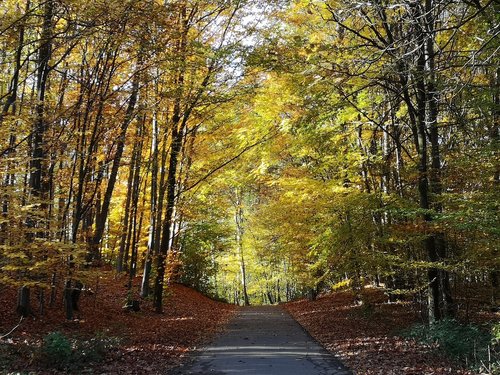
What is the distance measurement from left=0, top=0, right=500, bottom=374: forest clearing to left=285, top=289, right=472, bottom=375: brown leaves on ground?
0.29 feet

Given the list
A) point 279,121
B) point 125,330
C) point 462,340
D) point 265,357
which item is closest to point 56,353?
point 265,357

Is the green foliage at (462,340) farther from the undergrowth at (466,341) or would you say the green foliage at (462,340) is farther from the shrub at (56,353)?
the shrub at (56,353)

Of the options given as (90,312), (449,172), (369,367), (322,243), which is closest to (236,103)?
(322,243)

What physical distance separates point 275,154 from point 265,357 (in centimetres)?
1052

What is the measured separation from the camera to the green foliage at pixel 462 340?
736 centimetres

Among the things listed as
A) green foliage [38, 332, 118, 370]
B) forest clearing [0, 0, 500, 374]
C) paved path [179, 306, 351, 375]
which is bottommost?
paved path [179, 306, 351, 375]

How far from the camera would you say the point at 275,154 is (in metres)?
17.9

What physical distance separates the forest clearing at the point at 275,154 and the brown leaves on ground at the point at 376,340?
0.29 feet

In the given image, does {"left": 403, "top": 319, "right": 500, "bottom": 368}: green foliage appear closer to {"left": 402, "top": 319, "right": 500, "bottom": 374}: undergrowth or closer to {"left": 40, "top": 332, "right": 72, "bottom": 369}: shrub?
{"left": 402, "top": 319, "right": 500, "bottom": 374}: undergrowth

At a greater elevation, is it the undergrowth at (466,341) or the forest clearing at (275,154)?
the forest clearing at (275,154)

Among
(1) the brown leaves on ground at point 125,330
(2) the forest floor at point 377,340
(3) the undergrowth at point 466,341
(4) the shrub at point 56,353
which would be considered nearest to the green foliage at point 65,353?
(4) the shrub at point 56,353

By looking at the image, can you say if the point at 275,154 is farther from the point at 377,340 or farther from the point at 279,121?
the point at 377,340

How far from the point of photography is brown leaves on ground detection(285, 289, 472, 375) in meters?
7.56

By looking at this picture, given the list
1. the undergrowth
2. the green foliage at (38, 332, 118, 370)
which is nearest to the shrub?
the green foliage at (38, 332, 118, 370)
